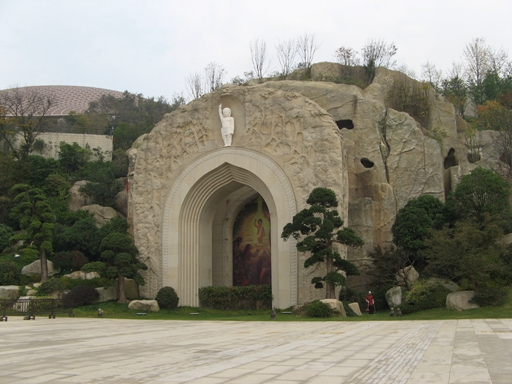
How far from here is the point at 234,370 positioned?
6.57 meters

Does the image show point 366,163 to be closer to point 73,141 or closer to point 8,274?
point 8,274

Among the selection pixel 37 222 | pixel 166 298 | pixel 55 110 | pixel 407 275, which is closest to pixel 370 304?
pixel 407 275

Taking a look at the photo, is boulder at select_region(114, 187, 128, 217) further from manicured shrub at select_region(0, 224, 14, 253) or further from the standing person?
the standing person

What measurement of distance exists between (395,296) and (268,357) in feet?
48.4

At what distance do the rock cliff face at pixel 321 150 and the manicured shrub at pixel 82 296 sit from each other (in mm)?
2405

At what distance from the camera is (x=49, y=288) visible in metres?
22.7

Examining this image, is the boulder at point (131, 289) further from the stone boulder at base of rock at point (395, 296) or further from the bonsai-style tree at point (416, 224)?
the bonsai-style tree at point (416, 224)

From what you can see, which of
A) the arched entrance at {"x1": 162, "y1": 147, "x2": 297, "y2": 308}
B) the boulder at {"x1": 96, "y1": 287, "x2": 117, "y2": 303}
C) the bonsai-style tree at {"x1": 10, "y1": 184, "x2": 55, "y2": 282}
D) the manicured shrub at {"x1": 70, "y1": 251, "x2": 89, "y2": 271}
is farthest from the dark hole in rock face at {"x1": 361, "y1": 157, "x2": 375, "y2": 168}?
the bonsai-style tree at {"x1": 10, "y1": 184, "x2": 55, "y2": 282}

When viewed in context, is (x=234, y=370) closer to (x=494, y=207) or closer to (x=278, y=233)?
(x=278, y=233)

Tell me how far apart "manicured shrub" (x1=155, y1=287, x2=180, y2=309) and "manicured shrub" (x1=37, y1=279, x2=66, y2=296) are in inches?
162

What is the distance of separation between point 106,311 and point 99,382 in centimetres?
1574

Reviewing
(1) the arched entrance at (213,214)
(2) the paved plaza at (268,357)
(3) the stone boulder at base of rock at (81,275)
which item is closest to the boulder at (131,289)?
(1) the arched entrance at (213,214)

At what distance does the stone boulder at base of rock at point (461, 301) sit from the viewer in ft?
57.2

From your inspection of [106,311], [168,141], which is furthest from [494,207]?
[106,311]
